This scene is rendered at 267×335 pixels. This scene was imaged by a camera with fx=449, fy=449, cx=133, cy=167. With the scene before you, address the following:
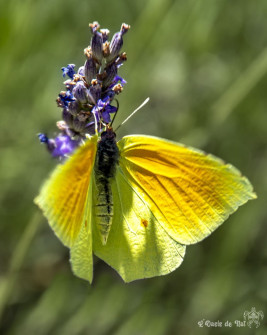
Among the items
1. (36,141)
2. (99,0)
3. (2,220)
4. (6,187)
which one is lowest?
(2,220)

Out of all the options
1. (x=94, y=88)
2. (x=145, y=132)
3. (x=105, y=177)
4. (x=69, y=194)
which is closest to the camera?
(x=69, y=194)

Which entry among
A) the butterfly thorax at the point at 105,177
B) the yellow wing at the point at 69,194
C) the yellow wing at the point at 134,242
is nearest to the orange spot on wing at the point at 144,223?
the yellow wing at the point at 134,242

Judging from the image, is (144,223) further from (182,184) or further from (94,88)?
(94,88)

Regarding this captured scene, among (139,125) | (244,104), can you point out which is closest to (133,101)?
(139,125)

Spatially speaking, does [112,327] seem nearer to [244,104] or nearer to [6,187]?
[6,187]

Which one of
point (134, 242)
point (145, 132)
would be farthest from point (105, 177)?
point (145, 132)

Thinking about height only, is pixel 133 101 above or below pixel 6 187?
above

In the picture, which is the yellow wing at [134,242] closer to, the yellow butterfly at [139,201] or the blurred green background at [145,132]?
the yellow butterfly at [139,201]
